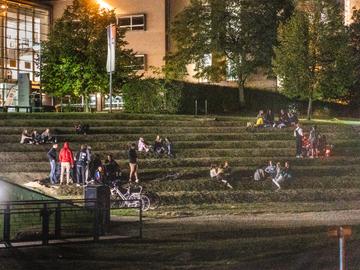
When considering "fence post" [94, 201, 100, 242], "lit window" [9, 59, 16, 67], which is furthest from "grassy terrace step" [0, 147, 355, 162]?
"lit window" [9, 59, 16, 67]

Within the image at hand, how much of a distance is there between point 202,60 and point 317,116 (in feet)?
32.6

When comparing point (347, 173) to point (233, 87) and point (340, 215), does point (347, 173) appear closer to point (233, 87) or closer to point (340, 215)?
point (340, 215)

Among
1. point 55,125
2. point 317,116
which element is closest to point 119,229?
point 55,125

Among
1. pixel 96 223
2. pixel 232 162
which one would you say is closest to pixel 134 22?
pixel 232 162

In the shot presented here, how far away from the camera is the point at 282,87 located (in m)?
49.0

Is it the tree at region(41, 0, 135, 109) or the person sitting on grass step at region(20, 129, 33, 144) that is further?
the tree at region(41, 0, 135, 109)

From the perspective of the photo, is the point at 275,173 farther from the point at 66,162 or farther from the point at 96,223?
the point at 96,223

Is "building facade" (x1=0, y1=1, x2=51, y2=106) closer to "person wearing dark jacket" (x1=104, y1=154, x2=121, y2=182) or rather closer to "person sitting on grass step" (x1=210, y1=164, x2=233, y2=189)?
"person sitting on grass step" (x1=210, y1=164, x2=233, y2=189)

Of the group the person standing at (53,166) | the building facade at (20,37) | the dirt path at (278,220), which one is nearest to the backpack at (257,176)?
the dirt path at (278,220)

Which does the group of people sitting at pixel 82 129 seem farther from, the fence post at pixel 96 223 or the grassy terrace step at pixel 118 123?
the fence post at pixel 96 223

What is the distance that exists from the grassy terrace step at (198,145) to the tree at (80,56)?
15.8 meters

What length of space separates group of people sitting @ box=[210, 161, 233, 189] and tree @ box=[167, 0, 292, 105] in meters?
25.3

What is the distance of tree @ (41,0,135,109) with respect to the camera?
4866 centimetres

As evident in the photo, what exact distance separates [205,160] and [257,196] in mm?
4940
